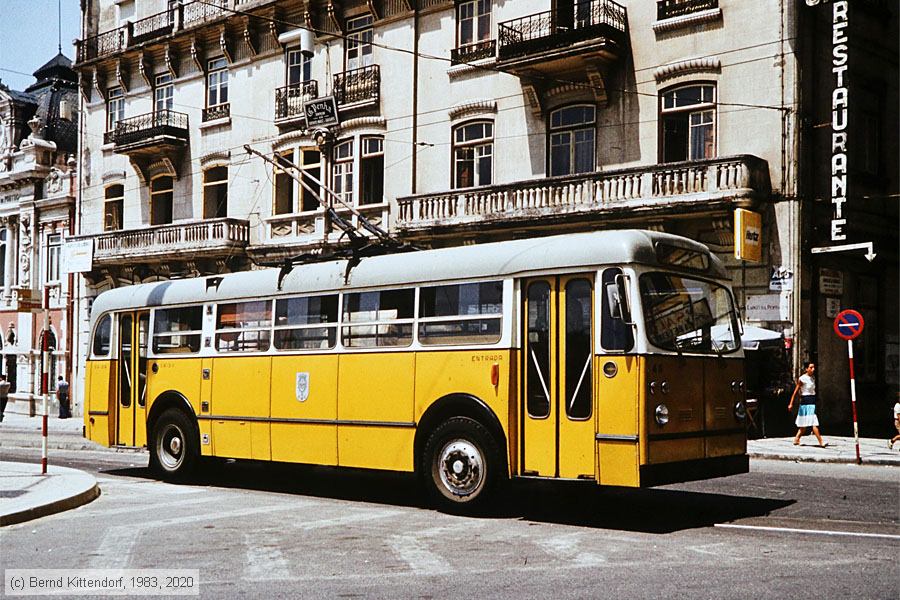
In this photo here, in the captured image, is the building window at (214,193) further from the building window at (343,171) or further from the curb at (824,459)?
the curb at (824,459)

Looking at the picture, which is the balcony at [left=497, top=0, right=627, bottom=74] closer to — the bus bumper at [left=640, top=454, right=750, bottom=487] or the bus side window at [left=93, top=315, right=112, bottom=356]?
the bus side window at [left=93, top=315, right=112, bottom=356]

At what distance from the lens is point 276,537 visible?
380 inches

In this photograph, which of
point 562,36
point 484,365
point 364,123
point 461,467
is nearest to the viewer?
point 484,365

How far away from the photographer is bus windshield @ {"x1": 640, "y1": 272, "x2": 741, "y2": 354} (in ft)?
34.1

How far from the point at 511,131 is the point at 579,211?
4.36 metres

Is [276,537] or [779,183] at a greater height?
[779,183]

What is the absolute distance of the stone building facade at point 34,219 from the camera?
42.7 meters

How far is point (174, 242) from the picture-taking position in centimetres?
3547

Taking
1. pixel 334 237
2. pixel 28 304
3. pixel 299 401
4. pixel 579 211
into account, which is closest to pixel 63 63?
pixel 28 304

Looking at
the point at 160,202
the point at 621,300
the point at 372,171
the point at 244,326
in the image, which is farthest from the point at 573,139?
the point at 160,202

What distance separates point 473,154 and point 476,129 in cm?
69

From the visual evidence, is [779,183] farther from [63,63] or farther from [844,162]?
[63,63]

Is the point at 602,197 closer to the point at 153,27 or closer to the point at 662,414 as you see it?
the point at 662,414

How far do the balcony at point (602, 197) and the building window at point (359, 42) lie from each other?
19.0ft
